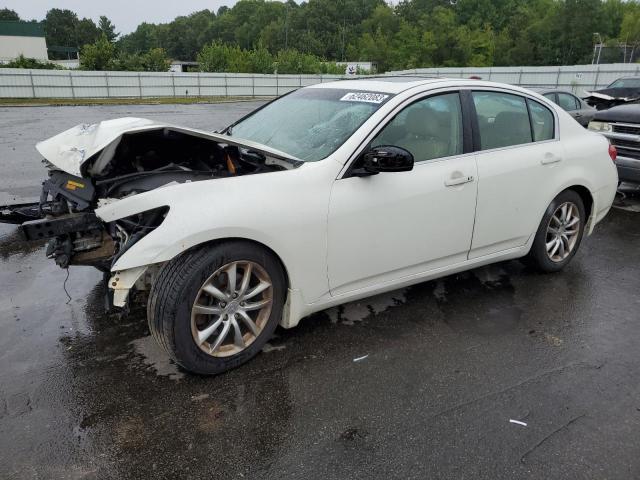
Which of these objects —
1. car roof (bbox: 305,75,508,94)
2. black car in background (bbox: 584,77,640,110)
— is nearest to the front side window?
car roof (bbox: 305,75,508,94)

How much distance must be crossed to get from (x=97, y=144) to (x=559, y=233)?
3.86 metres

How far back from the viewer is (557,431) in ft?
8.94

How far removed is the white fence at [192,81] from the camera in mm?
28438

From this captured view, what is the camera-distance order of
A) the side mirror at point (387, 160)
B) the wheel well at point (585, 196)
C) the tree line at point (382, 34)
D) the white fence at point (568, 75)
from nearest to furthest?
the side mirror at point (387, 160) → the wheel well at point (585, 196) → the white fence at point (568, 75) → the tree line at point (382, 34)

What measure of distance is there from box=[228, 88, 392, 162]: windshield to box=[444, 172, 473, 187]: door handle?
28.5 inches

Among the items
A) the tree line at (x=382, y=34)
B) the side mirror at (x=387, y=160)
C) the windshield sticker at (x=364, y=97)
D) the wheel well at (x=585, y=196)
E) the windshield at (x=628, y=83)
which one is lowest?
the wheel well at (x=585, y=196)

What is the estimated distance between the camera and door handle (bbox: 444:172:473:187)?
12.2 feet

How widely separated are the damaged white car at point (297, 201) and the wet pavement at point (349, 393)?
33cm

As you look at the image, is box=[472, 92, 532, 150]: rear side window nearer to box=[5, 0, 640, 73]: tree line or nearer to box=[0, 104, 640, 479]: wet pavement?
box=[0, 104, 640, 479]: wet pavement

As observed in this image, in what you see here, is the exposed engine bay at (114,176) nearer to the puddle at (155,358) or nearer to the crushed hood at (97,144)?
the crushed hood at (97,144)

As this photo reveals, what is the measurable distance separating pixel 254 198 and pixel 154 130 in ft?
2.61

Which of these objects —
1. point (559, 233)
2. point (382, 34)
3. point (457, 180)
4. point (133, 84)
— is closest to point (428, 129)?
point (457, 180)

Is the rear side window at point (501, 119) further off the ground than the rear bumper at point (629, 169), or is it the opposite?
the rear side window at point (501, 119)

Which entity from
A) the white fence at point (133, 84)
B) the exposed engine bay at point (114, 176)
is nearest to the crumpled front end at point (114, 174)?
the exposed engine bay at point (114, 176)
